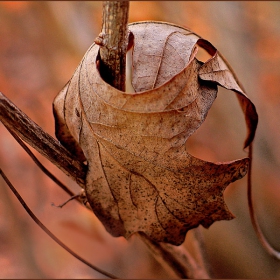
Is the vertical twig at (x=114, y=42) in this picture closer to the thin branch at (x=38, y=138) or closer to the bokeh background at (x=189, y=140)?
the thin branch at (x=38, y=138)

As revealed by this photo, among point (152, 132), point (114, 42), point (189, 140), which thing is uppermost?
point (114, 42)

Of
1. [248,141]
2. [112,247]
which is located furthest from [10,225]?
[248,141]

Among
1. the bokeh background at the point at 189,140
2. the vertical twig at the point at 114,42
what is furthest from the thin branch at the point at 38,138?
the bokeh background at the point at 189,140

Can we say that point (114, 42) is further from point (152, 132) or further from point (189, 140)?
point (189, 140)

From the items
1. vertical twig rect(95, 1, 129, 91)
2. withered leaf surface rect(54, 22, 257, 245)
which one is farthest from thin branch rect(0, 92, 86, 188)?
vertical twig rect(95, 1, 129, 91)

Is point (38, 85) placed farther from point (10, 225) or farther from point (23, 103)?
point (10, 225)

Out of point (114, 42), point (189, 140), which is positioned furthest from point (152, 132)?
point (189, 140)
